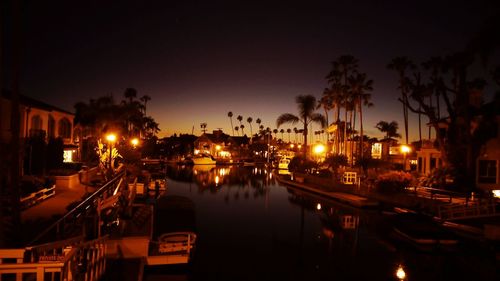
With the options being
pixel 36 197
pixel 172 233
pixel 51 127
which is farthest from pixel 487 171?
pixel 51 127

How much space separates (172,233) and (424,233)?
40.1 feet

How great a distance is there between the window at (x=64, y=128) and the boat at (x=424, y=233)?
110 feet

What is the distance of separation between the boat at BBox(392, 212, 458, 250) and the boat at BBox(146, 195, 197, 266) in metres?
10.7

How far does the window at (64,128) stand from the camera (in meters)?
39.7

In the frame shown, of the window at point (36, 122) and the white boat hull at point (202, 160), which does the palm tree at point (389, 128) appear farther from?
the window at point (36, 122)

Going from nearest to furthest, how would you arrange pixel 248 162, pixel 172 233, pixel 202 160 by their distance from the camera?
pixel 172 233, pixel 202 160, pixel 248 162

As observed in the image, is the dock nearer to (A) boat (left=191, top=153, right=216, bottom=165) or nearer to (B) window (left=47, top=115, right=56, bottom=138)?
(B) window (left=47, top=115, right=56, bottom=138)

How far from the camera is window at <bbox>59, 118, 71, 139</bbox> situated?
39.7 m

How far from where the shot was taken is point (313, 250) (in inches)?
772

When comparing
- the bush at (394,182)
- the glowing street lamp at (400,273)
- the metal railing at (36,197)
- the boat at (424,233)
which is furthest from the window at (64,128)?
the glowing street lamp at (400,273)

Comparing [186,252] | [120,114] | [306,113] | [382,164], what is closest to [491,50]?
[186,252]

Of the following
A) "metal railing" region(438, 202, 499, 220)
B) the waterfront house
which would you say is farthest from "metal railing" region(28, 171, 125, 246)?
"metal railing" region(438, 202, 499, 220)

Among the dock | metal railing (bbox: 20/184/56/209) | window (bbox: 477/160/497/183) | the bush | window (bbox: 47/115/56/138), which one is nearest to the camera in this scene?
metal railing (bbox: 20/184/56/209)

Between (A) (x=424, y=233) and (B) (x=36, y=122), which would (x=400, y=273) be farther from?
(B) (x=36, y=122)
